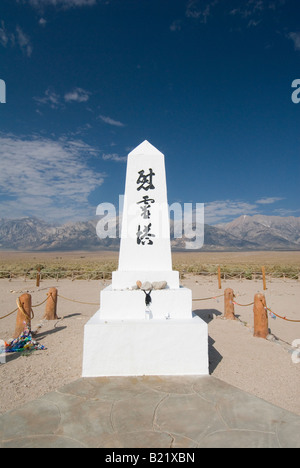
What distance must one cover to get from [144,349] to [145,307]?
81cm

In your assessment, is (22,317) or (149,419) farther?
(22,317)

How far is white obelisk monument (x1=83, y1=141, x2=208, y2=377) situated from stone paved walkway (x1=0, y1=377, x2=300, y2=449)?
47 cm

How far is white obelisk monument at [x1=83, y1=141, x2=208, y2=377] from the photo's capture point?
4.21m

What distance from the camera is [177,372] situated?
4.24 m

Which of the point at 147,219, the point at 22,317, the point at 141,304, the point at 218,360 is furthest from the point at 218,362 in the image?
the point at 22,317

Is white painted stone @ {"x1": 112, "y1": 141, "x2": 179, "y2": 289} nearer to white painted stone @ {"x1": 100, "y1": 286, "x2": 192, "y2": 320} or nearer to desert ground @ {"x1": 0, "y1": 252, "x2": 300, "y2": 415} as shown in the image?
white painted stone @ {"x1": 100, "y1": 286, "x2": 192, "y2": 320}

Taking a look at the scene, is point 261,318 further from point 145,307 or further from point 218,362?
point 145,307

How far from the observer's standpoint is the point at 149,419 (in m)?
2.95

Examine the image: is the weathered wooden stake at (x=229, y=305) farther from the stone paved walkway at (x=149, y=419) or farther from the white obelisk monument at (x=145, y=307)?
the stone paved walkway at (x=149, y=419)

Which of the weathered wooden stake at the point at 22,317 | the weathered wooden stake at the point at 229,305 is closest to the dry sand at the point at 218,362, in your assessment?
the weathered wooden stake at the point at 229,305

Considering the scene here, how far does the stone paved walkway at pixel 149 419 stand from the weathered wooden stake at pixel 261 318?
10.9 feet

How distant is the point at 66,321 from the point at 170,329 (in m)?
5.48
